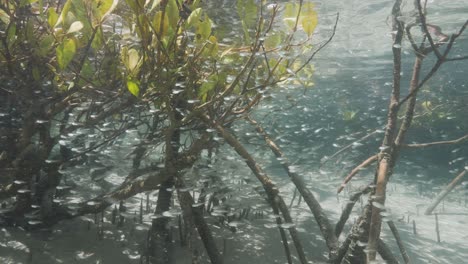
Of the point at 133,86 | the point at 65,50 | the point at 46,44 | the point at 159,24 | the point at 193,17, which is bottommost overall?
the point at 133,86

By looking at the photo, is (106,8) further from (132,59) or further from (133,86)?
(133,86)

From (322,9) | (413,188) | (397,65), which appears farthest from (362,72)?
(397,65)

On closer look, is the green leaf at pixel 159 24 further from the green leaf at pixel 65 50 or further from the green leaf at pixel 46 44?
the green leaf at pixel 46 44

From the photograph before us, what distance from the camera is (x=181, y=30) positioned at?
2672 mm

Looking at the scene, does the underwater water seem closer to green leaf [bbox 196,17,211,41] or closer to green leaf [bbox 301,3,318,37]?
green leaf [bbox 301,3,318,37]

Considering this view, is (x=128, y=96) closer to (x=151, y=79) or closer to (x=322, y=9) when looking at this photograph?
(x=151, y=79)

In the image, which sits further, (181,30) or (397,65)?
(397,65)

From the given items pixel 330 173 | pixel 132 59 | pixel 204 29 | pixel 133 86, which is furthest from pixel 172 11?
pixel 330 173

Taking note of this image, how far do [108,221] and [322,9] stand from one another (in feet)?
31.9

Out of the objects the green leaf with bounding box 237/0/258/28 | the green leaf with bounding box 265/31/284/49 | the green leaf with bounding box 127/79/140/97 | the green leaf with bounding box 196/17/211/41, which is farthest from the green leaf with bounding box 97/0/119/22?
the green leaf with bounding box 265/31/284/49

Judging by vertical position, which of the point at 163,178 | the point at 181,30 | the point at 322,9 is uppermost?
the point at 322,9

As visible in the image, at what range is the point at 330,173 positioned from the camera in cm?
1570

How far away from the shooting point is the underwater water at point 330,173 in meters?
4.31

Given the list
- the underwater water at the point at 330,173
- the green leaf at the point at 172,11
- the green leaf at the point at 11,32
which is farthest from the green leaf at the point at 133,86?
the underwater water at the point at 330,173
